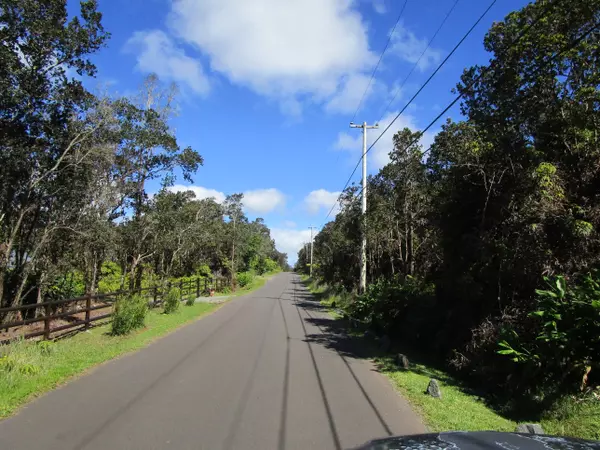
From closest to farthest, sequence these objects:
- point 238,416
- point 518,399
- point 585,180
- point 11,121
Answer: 1. point 238,416
2. point 518,399
3. point 585,180
4. point 11,121

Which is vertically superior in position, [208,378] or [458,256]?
[458,256]

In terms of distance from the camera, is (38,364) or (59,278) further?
(59,278)

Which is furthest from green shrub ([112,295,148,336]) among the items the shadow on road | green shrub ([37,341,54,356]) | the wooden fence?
the shadow on road

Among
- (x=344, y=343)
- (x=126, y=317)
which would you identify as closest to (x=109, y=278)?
(x=126, y=317)

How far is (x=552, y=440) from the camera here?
268cm

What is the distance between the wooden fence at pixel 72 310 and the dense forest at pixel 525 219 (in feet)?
30.6

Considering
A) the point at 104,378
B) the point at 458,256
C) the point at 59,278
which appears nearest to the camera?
the point at 104,378

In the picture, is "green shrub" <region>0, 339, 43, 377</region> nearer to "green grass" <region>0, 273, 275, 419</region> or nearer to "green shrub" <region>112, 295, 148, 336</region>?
"green grass" <region>0, 273, 275, 419</region>

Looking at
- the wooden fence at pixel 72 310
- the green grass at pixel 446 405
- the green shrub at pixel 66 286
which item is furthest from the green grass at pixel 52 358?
the green shrub at pixel 66 286

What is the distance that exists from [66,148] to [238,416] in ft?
39.0

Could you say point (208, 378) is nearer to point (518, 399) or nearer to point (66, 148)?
point (518, 399)

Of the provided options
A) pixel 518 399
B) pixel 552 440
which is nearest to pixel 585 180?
pixel 518 399

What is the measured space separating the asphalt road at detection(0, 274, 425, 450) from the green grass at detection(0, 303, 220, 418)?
0.94ft

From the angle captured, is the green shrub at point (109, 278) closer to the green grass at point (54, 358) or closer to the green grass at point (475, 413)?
the green grass at point (54, 358)
